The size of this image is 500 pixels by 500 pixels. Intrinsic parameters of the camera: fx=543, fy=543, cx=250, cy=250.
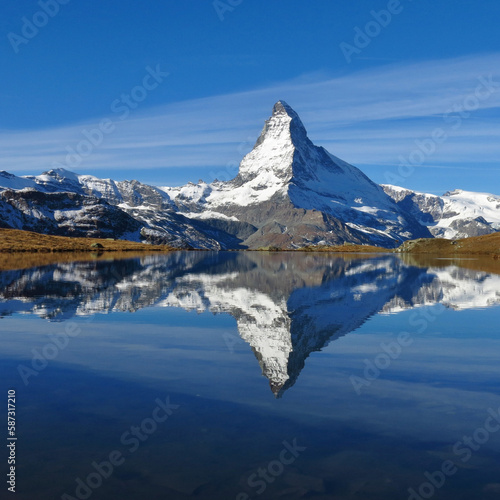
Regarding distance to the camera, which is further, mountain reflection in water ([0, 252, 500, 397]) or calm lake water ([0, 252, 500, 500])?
mountain reflection in water ([0, 252, 500, 397])

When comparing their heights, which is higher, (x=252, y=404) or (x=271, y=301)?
(x=271, y=301)

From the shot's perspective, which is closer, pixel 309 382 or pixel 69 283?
pixel 309 382

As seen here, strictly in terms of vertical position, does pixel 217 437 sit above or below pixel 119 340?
below

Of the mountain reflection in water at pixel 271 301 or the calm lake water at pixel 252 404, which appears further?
the mountain reflection in water at pixel 271 301

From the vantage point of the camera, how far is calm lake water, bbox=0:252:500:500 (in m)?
11.3

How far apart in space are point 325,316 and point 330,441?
2095 cm

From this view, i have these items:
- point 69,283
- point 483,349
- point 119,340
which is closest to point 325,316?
point 483,349

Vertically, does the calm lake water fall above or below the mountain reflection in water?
below

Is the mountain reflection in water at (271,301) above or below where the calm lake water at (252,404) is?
above

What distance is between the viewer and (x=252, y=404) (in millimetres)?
15945

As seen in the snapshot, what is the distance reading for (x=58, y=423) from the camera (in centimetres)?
1416

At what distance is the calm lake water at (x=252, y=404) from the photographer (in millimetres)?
11297

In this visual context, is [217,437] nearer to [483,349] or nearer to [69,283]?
[483,349]

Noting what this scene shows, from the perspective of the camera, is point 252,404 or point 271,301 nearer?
point 252,404
